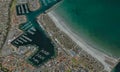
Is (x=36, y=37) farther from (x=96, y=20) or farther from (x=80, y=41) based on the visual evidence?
(x=96, y=20)

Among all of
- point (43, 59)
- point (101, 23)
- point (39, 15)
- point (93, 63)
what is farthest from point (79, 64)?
point (39, 15)

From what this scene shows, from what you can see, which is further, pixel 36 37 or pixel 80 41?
pixel 36 37

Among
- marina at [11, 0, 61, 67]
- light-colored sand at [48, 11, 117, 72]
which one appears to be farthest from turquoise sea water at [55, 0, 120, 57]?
marina at [11, 0, 61, 67]

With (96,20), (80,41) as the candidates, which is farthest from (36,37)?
(96,20)

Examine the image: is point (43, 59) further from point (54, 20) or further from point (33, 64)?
point (54, 20)

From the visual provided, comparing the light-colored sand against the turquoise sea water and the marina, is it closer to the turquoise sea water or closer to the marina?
the turquoise sea water

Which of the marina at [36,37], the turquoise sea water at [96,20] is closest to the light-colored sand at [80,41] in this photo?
the turquoise sea water at [96,20]
